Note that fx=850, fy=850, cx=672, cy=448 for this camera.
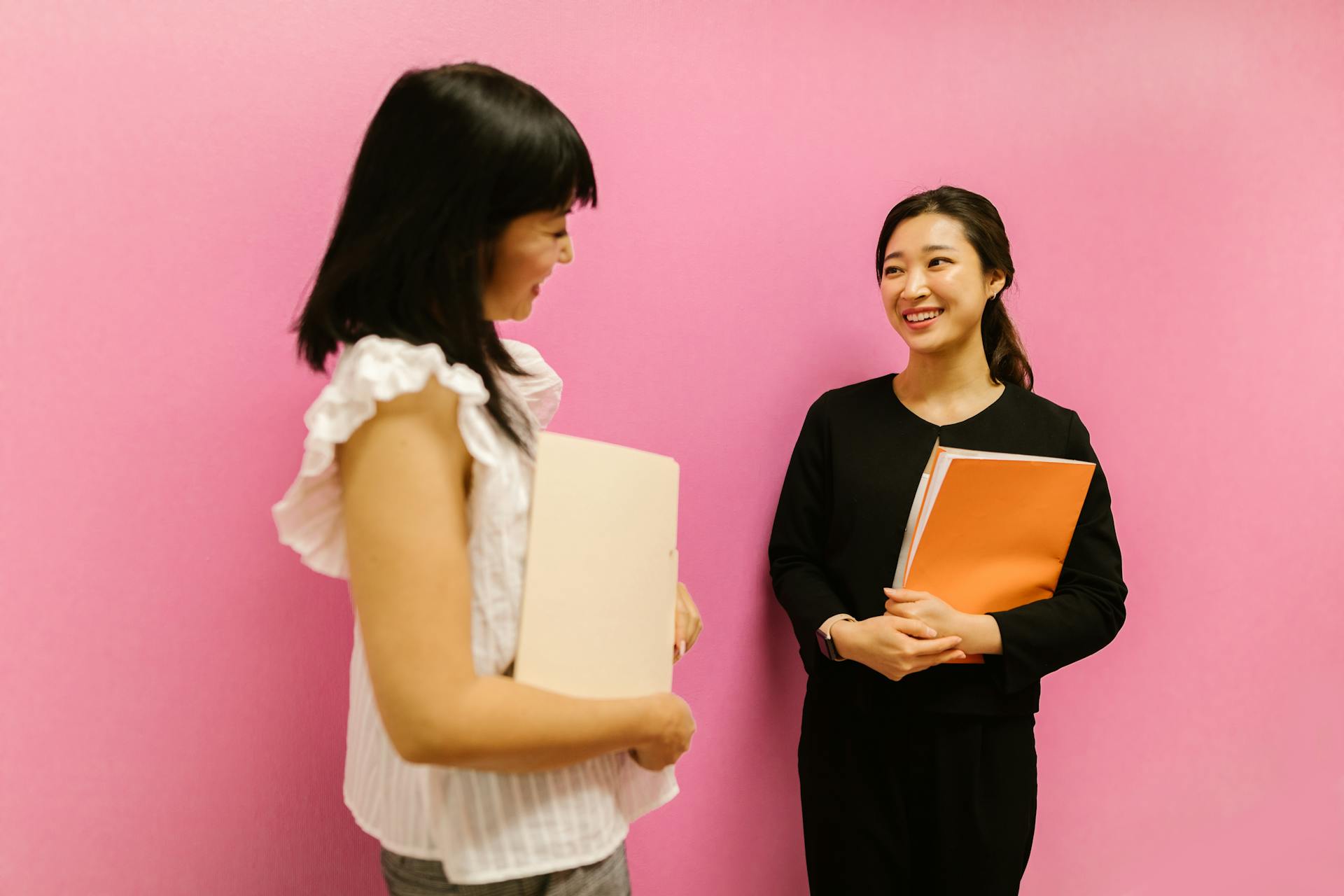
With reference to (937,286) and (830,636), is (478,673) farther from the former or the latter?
(937,286)

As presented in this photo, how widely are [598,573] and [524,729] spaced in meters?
0.14

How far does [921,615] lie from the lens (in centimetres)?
104

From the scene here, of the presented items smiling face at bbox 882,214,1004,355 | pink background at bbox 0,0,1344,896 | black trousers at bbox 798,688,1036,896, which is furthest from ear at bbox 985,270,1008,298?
black trousers at bbox 798,688,1036,896

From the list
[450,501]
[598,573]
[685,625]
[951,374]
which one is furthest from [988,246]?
[450,501]

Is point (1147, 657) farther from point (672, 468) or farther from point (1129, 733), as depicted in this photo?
point (672, 468)

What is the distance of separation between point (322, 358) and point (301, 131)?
38 centimetres

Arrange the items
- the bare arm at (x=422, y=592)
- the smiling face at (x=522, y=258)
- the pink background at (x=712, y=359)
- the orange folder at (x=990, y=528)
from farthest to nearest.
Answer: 1. the orange folder at (x=990, y=528)
2. the pink background at (x=712, y=359)
3. the smiling face at (x=522, y=258)
4. the bare arm at (x=422, y=592)

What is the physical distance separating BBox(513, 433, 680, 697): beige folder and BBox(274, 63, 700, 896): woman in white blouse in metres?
0.02

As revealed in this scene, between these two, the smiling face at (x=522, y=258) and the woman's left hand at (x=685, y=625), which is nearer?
the smiling face at (x=522, y=258)

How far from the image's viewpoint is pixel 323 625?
94 centimetres

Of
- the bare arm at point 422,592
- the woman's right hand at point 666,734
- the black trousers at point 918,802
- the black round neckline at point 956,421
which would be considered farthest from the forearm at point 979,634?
the bare arm at point 422,592

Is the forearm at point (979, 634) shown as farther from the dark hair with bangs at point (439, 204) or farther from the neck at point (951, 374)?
the dark hair with bangs at point (439, 204)

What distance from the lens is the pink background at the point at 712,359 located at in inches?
31.7

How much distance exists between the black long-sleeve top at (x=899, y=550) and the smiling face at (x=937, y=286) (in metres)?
0.11
